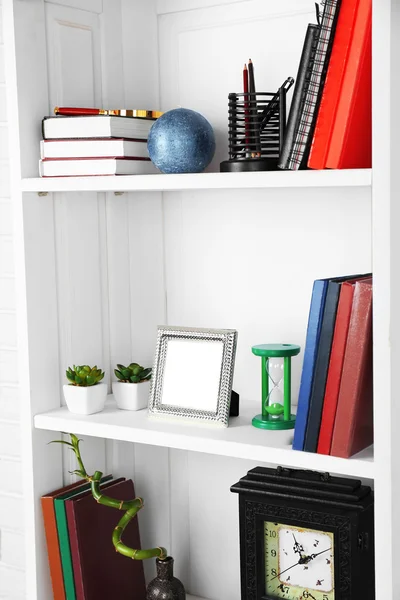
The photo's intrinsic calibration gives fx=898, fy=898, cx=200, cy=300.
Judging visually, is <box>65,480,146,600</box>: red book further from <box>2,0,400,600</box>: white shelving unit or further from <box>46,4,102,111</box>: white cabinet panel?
<box>46,4,102,111</box>: white cabinet panel

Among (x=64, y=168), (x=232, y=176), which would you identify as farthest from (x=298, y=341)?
(x=64, y=168)

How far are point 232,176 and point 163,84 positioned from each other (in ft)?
1.56

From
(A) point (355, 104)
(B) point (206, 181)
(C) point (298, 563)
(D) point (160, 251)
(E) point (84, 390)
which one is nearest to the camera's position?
(A) point (355, 104)

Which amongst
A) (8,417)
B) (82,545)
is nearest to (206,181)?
(8,417)

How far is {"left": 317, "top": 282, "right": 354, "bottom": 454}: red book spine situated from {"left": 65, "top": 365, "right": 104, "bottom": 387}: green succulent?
0.48 metres

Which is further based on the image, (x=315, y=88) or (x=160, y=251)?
(x=160, y=251)

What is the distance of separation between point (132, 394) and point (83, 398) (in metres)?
0.09

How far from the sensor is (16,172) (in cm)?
158

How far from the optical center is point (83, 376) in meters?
1.65

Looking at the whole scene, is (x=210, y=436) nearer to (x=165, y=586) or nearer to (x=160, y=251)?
(x=165, y=586)

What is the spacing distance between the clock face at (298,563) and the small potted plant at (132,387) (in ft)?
1.09

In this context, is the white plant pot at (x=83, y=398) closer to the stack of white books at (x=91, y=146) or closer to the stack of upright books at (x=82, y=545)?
the stack of upright books at (x=82, y=545)

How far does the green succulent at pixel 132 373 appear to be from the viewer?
66.5 inches

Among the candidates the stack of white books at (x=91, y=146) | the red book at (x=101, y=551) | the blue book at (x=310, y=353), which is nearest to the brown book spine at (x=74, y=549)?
the red book at (x=101, y=551)
